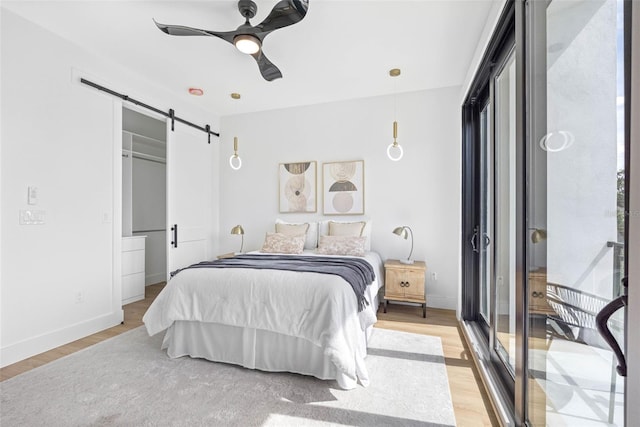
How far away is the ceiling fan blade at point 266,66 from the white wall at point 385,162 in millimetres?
1600

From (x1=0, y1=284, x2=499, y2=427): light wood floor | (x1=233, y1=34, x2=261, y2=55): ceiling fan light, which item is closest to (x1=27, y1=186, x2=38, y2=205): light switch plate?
(x1=0, y1=284, x2=499, y2=427): light wood floor

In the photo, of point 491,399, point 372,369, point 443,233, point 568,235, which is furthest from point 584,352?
point 443,233

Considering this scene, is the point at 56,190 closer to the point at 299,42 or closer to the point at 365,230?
the point at 299,42

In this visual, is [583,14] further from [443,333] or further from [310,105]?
[310,105]

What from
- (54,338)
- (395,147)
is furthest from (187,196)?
(395,147)

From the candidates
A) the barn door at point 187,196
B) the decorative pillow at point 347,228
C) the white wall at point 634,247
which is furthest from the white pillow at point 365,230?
the white wall at point 634,247

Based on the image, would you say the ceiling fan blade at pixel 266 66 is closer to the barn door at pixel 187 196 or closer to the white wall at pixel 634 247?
A: the barn door at pixel 187 196

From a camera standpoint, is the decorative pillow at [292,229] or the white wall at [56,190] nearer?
the white wall at [56,190]

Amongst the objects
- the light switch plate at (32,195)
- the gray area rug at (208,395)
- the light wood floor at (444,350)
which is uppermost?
the light switch plate at (32,195)

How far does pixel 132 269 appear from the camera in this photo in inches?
159

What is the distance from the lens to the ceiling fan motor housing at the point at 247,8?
2141mm

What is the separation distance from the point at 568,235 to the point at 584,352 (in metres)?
0.40

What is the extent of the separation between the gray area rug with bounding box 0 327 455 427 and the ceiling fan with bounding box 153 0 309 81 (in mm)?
2492

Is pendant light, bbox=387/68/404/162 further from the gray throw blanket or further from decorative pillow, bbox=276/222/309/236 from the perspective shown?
decorative pillow, bbox=276/222/309/236
